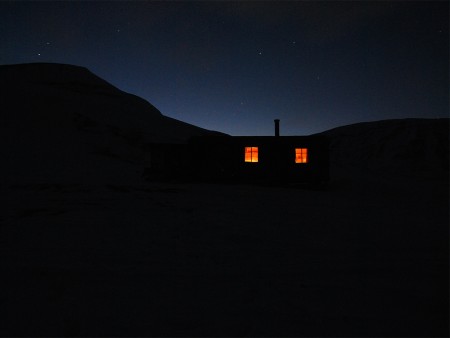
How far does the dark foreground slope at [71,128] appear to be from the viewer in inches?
870

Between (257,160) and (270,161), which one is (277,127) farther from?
(257,160)

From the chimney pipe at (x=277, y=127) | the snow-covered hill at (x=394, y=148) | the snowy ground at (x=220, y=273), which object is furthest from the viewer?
the snow-covered hill at (x=394, y=148)

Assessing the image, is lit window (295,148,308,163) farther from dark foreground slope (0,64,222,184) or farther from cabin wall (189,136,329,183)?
dark foreground slope (0,64,222,184)

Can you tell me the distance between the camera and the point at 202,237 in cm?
712

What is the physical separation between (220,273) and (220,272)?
39 millimetres

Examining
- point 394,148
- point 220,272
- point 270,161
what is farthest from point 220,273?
point 394,148

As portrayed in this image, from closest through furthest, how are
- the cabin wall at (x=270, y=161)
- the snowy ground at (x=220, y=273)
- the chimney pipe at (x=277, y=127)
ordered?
the snowy ground at (x=220, y=273) < the cabin wall at (x=270, y=161) < the chimney pipe at (x=277, y=127)

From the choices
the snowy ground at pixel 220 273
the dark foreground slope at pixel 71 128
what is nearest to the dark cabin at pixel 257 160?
the dark foreground slope at pixel 71 128

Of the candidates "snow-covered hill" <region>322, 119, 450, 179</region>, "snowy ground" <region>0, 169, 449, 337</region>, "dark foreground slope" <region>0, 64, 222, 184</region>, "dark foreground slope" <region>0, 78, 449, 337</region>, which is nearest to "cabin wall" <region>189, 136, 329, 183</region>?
"dark foreground slope" <region>0, 64, 222, 184</region>

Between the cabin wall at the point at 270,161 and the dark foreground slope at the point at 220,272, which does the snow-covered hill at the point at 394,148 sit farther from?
the dark foreground slope at the point at 220,272

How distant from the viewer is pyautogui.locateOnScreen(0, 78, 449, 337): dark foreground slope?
3.63 metres

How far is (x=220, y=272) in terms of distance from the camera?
5035 millimetres

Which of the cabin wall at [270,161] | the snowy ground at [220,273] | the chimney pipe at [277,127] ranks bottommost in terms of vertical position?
the snowy ground at [220,273]

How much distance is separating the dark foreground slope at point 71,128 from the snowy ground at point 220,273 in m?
11.3
